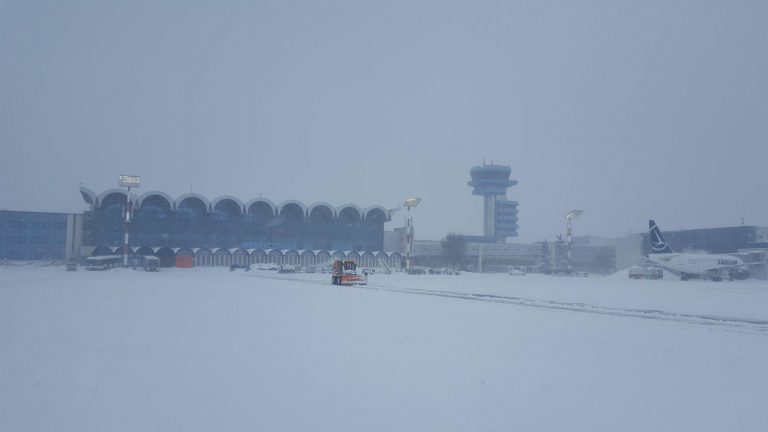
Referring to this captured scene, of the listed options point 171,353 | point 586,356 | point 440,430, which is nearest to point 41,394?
point 171,353

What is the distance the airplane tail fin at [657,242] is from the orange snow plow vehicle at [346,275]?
34.4 meters

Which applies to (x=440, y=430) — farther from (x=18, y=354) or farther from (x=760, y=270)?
(x=760, y=270)

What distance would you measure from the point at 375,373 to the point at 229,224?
241 feet

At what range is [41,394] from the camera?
6.94 m

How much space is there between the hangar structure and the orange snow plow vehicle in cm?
4380

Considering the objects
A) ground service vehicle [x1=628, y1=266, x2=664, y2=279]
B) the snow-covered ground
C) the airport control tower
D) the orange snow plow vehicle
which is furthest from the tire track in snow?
the airport control tower

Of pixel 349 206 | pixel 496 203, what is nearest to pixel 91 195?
pixel 349 206

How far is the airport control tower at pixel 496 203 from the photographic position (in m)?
171

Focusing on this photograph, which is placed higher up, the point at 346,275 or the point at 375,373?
the point at 346,275

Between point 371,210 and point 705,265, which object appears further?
point 371,210

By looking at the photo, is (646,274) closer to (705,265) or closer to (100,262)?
(705,265)

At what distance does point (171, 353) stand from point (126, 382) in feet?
6.59

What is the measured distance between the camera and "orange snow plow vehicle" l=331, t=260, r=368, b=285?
35.6 m

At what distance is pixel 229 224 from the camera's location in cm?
7844
